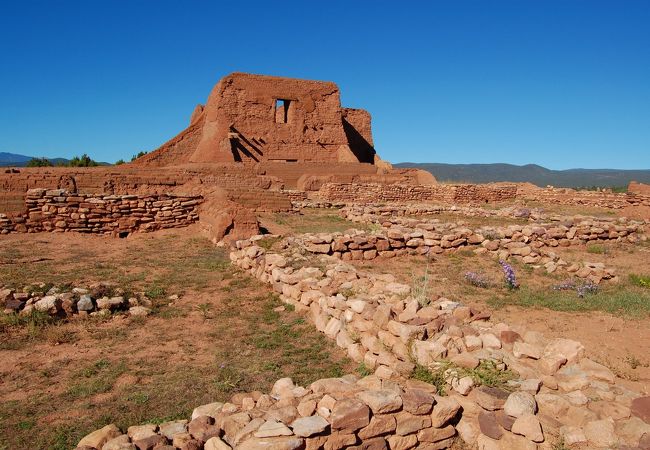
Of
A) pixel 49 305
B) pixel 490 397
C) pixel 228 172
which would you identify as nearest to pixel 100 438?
pixel 490 397

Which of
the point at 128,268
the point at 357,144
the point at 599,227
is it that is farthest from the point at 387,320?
the point at 357,144

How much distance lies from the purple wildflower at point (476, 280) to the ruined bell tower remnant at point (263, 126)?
19.6m

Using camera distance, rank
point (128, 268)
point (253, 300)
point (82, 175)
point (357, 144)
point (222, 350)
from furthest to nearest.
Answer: point (357, 144), point (82, 175), point (128, 268), point (253, 300), point (222, 350)

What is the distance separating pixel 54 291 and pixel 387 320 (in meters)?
4.92

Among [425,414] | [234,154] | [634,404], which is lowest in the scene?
[425,414]

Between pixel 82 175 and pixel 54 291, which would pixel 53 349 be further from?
pixel 82 175

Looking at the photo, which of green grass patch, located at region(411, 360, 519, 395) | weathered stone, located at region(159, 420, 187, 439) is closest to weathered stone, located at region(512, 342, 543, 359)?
green grass patch, located at region(411, 360, 519, 395)

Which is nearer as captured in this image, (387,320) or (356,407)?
(356,407)

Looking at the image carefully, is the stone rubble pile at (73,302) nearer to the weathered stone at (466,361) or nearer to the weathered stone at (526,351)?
the weathered stone at (466,361)

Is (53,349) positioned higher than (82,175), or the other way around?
(82,175)

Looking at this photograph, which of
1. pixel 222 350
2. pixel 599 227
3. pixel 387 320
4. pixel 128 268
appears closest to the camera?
pixel 387 320

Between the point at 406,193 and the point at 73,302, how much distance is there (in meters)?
20.7

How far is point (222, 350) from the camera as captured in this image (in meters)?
5.36

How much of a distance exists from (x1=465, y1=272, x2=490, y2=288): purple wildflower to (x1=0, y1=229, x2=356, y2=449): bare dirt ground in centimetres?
324
